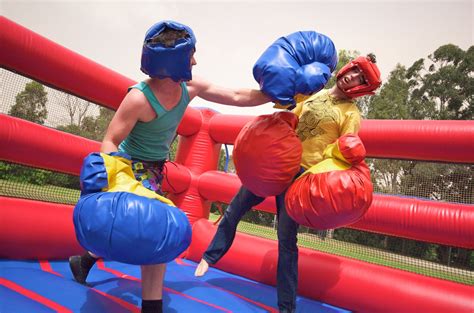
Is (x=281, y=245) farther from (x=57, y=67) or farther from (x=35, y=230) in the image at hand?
(x=57, y=67)

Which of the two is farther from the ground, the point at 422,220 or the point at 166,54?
the point at 166,54

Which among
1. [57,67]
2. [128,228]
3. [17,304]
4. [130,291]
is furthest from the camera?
[57,67]

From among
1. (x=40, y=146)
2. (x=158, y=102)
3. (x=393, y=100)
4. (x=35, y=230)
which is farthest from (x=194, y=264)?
(x=393, y=100)

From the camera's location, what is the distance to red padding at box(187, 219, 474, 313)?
66.7 inches

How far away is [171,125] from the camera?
1431 millimetres

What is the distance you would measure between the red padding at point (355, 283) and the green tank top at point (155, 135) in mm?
1051

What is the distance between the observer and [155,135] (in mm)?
1418

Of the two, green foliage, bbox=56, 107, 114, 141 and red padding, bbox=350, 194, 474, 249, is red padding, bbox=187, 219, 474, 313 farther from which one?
green foliage, bbox=56, 107, 114, 141

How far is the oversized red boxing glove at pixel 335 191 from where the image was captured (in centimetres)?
122

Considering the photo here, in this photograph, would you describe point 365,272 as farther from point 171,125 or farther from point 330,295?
point 171,125

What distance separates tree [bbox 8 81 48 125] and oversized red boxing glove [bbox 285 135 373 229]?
1726 mm

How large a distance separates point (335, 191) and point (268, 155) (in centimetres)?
29

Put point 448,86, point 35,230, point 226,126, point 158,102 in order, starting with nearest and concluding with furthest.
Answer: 1. point 158,102
2. point 35,230
3. point 226,126
4. point 448,86

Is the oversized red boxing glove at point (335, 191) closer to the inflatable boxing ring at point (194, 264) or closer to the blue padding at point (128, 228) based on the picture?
the blue padding at point (128, 228)
